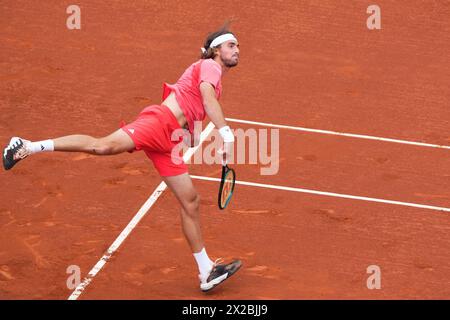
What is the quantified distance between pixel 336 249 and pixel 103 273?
7.98 ft

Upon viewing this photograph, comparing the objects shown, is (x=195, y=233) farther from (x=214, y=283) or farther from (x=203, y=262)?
(x=214, y=283)

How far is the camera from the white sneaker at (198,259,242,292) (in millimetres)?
11250

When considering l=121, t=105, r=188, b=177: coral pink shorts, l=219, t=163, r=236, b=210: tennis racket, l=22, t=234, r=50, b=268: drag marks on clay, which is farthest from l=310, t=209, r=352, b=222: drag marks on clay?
l=22, t=234, r=50, b=268: drag marks on clay

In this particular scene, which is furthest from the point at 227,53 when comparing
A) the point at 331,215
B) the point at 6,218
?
the point at 6,218

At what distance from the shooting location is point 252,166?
45.5 ft

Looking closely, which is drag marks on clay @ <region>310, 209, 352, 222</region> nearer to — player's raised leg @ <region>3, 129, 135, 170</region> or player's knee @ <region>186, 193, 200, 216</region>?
player's knee @ <region>186, 193, 200, 216</region>

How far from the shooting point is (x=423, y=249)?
39.9 ft

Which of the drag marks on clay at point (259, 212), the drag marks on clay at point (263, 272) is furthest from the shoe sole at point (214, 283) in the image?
the drag marks on clay at point (259, 212)

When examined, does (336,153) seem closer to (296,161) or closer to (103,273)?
(296,161)

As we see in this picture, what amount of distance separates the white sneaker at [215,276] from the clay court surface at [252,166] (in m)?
0.12

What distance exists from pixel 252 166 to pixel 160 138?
3.06 m

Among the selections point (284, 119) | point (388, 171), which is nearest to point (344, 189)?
point (388, 171)

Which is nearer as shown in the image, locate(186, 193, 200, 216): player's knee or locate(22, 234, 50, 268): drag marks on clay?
locate(186, 193, 200, 216): player's knee

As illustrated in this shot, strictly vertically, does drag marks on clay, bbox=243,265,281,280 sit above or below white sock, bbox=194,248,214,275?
below
